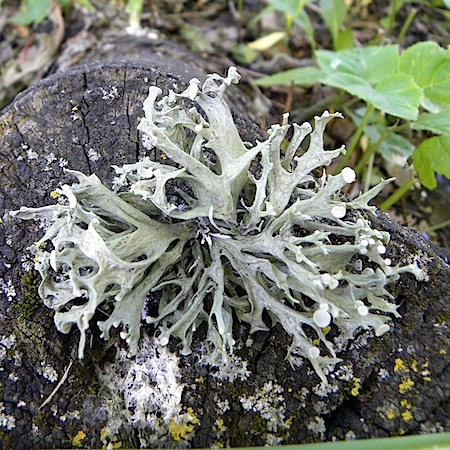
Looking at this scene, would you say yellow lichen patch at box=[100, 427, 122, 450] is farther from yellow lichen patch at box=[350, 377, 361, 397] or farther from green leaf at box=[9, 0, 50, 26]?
green leaf at box=[9, 0, 50, 26]

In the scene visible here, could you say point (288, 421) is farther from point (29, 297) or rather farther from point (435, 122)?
point (435, 122)

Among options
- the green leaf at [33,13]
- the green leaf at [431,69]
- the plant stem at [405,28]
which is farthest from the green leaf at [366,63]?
the green leaf at [33,13]

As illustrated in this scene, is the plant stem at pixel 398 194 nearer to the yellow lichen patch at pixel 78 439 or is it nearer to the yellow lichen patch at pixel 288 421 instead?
the yellow lichen patch at pixel 288 421

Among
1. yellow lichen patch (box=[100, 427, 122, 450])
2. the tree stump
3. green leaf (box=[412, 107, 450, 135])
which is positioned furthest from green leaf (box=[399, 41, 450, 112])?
yellow lichen patch (box=[100, 427, 122, 450])

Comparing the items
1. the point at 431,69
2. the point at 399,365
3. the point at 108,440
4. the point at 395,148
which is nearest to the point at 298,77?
the point at 395,148

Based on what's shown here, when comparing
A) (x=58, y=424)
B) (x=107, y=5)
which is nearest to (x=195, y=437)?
(x=58, y=424)

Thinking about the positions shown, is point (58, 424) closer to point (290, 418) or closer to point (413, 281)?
point (290, 418)
